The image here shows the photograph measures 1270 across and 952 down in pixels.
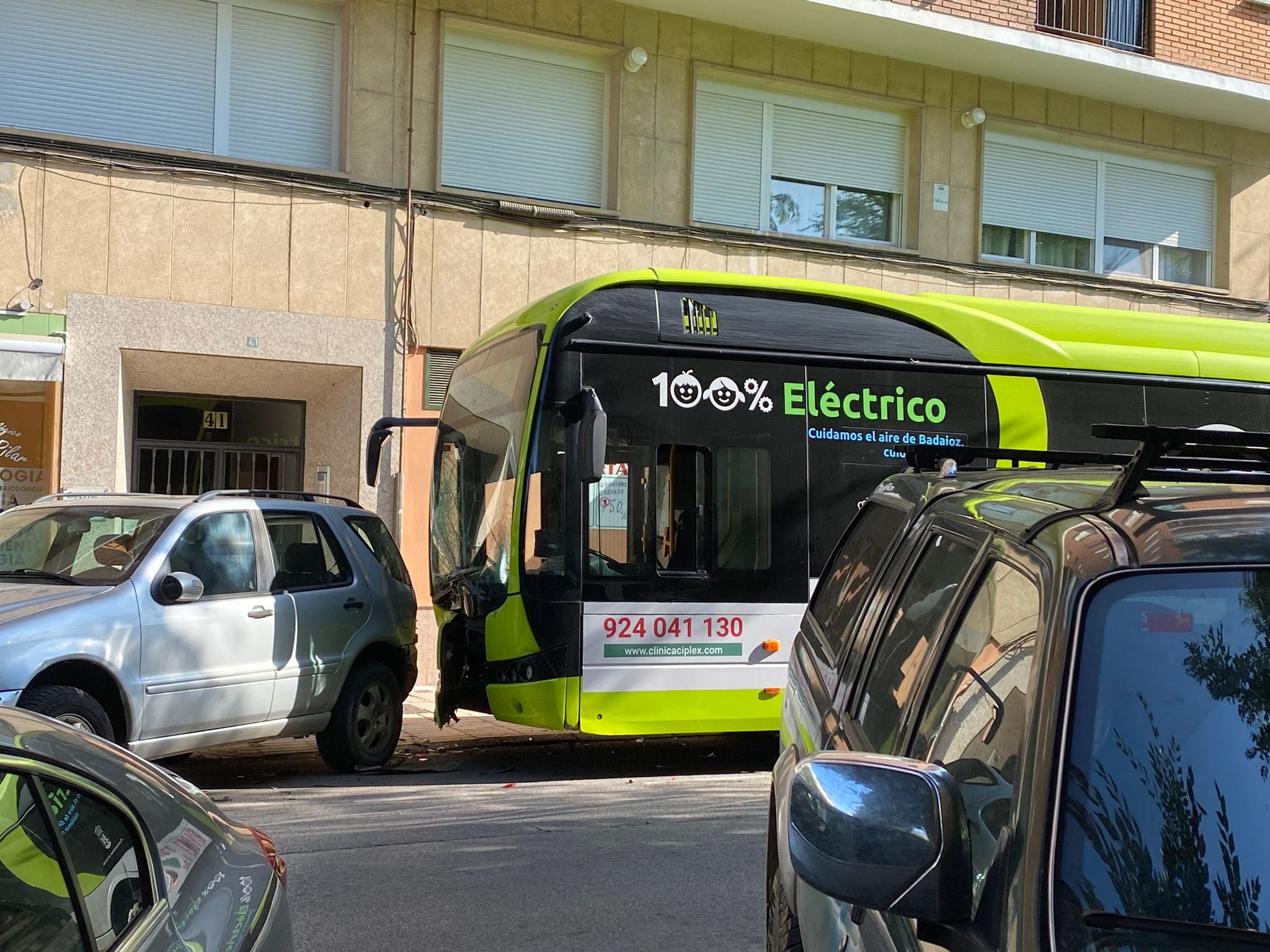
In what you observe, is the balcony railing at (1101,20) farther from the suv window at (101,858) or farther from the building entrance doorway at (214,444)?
the suv window at (101,858)

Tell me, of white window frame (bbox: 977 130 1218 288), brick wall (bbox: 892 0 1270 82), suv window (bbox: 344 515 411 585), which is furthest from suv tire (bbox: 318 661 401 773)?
brick wall (bbox: 892 0 1270 82)

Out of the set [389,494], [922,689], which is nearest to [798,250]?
[389,494]

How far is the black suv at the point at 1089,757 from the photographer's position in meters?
1.68

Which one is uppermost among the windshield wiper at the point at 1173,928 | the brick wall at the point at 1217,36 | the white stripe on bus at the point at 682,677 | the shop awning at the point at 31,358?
the brick wall at the point at 1217,36

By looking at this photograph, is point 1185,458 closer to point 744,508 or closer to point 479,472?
point 744,508

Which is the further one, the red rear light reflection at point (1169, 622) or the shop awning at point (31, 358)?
the shop awning at point (31, 358)

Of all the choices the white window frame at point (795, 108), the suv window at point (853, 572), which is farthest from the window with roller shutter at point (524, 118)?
the suv window at point (853, 572)

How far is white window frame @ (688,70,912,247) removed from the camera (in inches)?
608

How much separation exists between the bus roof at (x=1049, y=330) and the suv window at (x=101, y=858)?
664cm

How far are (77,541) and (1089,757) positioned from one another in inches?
283

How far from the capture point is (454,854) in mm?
5930

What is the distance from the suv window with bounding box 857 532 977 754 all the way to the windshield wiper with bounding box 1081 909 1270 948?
78cm

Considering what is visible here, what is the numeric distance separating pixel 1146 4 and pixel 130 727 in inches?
643

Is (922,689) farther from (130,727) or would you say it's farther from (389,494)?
(389,494)
